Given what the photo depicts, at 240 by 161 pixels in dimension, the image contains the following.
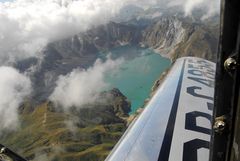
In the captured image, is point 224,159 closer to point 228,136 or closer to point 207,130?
point 228,136

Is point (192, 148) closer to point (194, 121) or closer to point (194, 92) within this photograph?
point (194, 121)

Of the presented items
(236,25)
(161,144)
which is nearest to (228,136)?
(236,25)

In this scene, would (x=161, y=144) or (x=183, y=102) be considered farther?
(x=183, y=102)

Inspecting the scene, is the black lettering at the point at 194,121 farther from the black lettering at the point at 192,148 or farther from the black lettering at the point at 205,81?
the black lettering at the point at 205,81

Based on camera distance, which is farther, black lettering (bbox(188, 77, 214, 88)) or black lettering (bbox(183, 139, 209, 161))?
black lettering (bbox(188, 77, 214, 88))

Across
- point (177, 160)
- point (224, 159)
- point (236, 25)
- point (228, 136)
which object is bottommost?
point (177, 160)

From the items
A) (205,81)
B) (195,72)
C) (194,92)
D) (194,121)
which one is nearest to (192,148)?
(194,121)

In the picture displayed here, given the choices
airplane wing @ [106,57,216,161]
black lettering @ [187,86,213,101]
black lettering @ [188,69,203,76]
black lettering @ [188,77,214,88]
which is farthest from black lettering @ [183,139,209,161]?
black lettering @ [188,69,203,76]

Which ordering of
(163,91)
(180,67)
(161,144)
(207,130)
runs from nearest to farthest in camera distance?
(161,144), (207,130), (163,91), (180,67)

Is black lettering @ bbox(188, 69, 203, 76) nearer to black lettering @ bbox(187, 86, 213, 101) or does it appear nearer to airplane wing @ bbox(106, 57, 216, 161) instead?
airplane wing @ bbox(106, 57, 216, 161)

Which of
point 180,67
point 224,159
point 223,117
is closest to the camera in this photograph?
point 223,117
